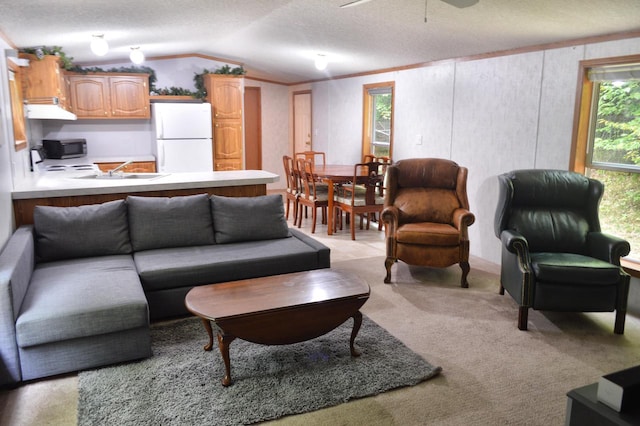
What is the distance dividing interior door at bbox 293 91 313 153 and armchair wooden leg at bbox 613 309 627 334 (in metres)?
6.17

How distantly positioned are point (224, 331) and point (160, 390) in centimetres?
46

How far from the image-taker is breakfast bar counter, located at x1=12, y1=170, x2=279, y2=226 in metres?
3.70

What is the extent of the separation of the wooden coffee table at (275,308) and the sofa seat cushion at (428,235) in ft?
4.65

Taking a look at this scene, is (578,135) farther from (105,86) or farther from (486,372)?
(105,86)

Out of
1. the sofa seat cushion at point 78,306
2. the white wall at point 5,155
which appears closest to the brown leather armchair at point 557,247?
the sofa seat cushion at point 78,306

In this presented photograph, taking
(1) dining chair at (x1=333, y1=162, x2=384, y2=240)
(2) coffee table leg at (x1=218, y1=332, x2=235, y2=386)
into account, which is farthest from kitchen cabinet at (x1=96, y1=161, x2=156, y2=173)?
(2) coffee table leg at (x1=218, y1=332, x2=235, y2=386)

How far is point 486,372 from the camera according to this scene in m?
2.79

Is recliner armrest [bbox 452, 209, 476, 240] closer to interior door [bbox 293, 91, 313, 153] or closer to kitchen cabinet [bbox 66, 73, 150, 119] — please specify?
interior door [bbox 293, 91, 313, 153]

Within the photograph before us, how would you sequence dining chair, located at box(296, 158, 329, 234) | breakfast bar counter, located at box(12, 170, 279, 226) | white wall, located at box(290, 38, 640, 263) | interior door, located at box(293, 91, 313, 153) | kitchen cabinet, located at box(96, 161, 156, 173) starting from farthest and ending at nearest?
1. interior door, located at box(293, 91, 313, 153)
2. kitchen cabinet, located at box(96, 161, 156, 173)
3. dining chair, located at box(296, 158, 329, 234)
4. white wall, located at box(290, 38, 640, 263)
5. breakfast bar counter, located at box(12, 170, 279, 226)

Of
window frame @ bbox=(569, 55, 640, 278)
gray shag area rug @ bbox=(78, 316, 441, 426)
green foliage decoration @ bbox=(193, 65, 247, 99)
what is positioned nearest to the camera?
gray shag area rug @ bbox=(78, 316, 441, 426)

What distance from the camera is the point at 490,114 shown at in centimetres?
488

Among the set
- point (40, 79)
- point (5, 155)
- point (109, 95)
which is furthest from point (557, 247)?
point (109, 95)

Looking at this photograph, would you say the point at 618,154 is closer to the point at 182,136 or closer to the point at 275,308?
the point at 275,308

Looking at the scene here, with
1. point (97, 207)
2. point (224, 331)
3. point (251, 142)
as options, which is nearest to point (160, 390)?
point (224, 331)
